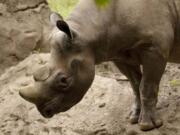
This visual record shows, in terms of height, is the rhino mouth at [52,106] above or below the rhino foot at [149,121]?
above

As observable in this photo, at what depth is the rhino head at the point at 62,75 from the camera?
3.94 metres

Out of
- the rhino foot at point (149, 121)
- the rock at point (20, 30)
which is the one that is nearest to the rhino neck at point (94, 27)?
the rhino foot at point (149, 121)

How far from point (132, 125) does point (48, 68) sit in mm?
1049

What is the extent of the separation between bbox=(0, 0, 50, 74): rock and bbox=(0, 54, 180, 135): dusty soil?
894mm

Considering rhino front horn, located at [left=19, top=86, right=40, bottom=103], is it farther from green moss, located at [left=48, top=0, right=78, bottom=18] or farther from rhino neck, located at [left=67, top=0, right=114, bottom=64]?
green moss, located at [left=48, top=0, right=78, bottom=18]

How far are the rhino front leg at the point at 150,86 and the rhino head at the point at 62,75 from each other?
45 cm

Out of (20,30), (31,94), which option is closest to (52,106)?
(31,94)

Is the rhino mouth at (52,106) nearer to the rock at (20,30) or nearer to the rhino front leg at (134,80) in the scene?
the rhino front leg at (134,80)

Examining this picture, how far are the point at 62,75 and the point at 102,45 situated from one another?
397mm

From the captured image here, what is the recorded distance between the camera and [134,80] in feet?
15.0

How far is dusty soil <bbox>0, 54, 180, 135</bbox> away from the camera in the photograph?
4.60 meters

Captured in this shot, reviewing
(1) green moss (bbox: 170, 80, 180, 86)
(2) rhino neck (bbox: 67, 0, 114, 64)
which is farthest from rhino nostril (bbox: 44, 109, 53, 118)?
(1) green moss (bbox: 170, 80, 180, 86)

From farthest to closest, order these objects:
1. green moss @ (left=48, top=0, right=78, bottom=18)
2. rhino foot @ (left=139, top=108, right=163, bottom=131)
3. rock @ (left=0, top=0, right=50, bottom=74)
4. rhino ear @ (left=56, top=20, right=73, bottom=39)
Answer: green moss @ (left=48, top=0, right=78, bottom=18)
rock @ (left=0, top=0, right=50, bottom=74)
rhino foot @ (left=139, top=108, right=163, bottom=131)
rhino ear @ (left=56, top=20, right=73, bottom=39)

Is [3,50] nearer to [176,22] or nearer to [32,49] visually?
[32,49]
